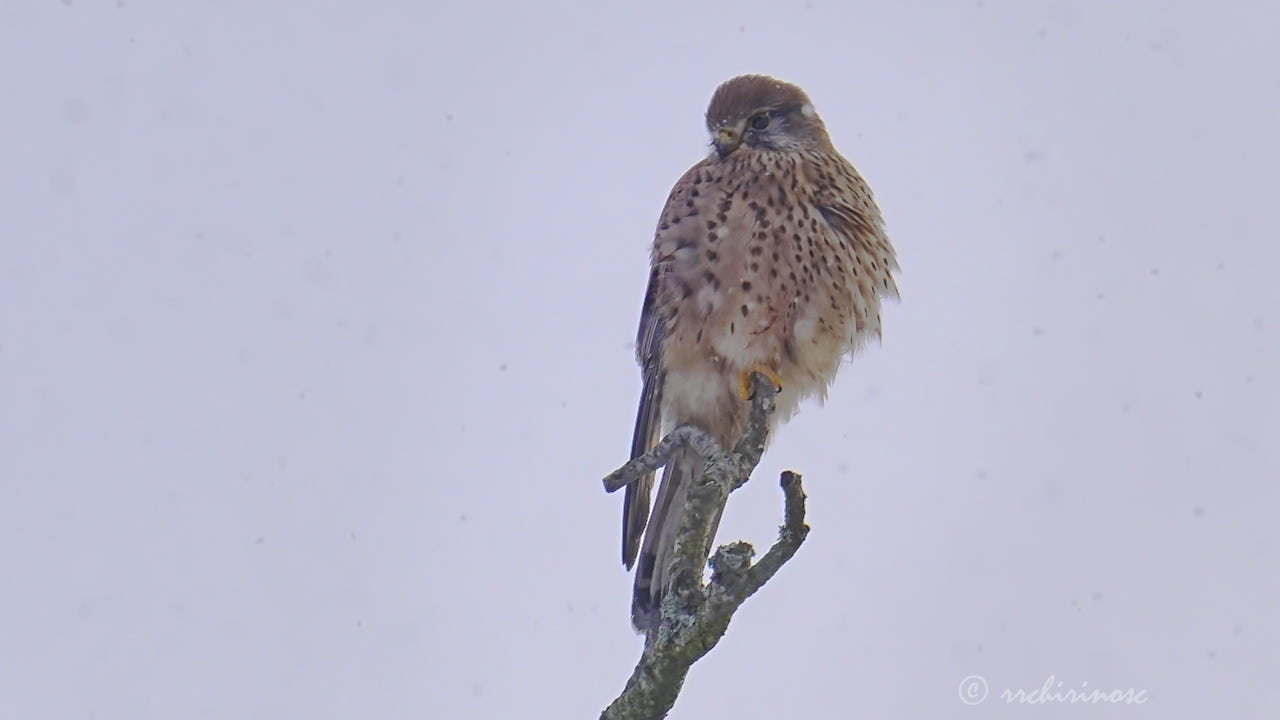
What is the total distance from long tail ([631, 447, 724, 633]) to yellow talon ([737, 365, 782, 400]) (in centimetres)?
37

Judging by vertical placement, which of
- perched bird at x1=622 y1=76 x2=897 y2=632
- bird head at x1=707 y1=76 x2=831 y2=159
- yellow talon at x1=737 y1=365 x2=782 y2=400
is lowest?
yellow talon at x1=737 y1=365 x2=782 y2=400

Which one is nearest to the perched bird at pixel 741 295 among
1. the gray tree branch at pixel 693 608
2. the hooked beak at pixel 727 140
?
the hooked beak at pixel 727 140

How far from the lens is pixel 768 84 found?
5.11 metres

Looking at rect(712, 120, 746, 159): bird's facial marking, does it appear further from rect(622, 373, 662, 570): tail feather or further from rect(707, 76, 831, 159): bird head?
rect(622, 373, 662, 570): tail feather

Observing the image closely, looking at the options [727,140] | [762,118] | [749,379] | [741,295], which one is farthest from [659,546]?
[762,118]

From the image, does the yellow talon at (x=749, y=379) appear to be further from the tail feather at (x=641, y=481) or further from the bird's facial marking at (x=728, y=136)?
the bird's facial marking at (x=728, y=136)

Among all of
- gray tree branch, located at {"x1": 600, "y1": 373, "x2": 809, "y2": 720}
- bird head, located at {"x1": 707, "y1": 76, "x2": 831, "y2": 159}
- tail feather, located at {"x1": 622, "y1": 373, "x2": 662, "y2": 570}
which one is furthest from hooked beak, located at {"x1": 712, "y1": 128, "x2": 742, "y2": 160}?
gray tree branch, located at {"x1": 600, "y1": 373, "x2": 809, "y2": 720}

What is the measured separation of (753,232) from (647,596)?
1.29m

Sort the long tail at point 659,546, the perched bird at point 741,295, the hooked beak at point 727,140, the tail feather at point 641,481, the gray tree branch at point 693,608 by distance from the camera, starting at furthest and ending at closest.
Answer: the hooked beak at point 727,140 → the tail feather at point 641,481 → the perched bird at point 741,295 → the long tail at point 659,546 → the gray tree branch at point 693,608

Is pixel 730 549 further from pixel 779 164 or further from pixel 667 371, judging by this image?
pixel 779 164

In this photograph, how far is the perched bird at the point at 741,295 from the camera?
4.47 metres

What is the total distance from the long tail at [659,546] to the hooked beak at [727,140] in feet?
4.22

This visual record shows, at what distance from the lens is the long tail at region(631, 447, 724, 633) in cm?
436

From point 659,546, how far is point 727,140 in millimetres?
1562
